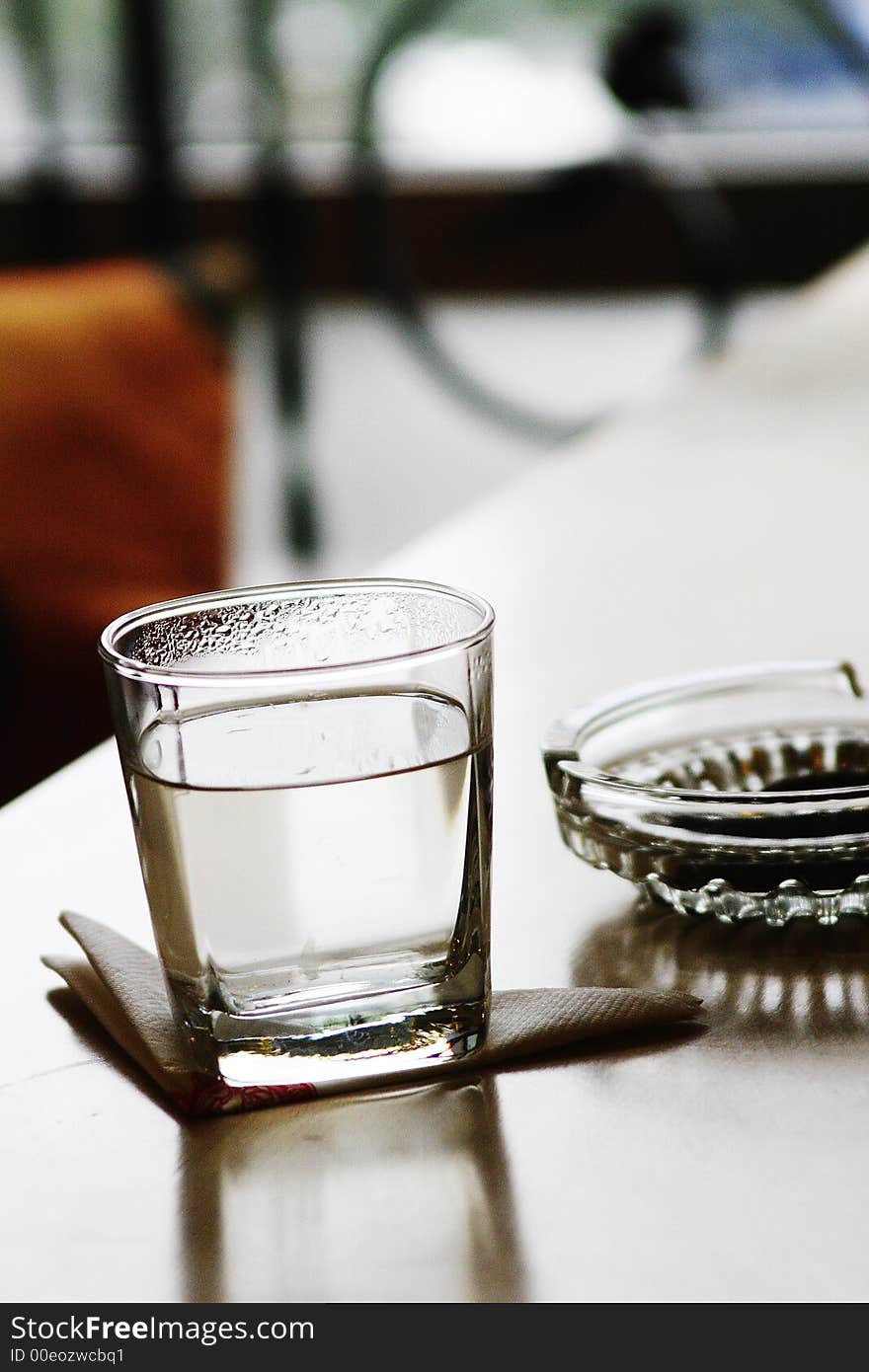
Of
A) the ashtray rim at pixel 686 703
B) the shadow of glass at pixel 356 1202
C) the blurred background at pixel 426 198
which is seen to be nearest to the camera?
the shadow of glass at pixel 356 1202

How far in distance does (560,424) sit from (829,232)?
1381 millimetres

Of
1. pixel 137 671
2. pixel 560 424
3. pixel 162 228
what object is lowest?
pixel 560 424

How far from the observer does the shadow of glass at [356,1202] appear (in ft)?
0.90

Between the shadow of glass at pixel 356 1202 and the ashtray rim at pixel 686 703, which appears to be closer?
the shadow of glass at pixel 356 1202

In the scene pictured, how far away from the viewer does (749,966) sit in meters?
0.38

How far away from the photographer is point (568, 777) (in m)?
0.42

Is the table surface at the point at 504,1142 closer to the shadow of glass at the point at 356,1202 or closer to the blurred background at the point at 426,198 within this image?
the shadow of glass at the point at 356,1202

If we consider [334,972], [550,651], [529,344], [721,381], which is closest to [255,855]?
[334,972]

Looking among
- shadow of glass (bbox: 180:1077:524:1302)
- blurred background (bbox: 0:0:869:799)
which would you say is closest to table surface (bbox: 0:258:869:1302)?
shadow of glass (bbox: 180:1077:524:1302)

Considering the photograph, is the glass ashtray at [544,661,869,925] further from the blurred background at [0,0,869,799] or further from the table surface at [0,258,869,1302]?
the blurred background at [0,0,869,799]

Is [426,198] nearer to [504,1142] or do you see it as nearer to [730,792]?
[730,792]

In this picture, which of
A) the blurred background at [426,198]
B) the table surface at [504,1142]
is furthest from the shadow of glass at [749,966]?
the blurred background at [426,198]

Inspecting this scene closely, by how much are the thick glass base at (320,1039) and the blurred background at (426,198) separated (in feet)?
6.97
